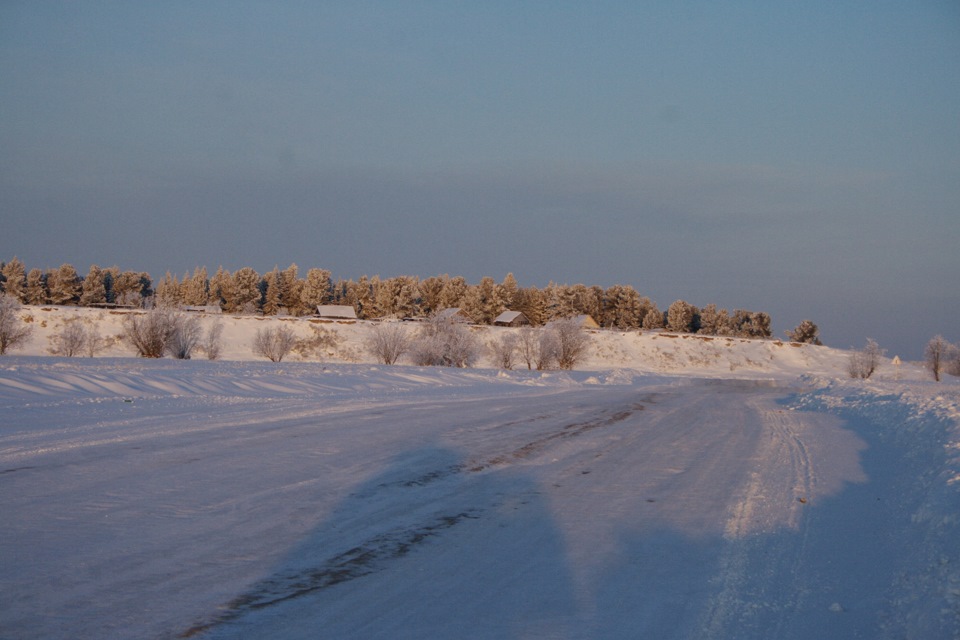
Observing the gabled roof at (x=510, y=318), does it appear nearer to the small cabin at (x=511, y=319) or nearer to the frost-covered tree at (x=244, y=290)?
the small cabin at (x=511, y=319)

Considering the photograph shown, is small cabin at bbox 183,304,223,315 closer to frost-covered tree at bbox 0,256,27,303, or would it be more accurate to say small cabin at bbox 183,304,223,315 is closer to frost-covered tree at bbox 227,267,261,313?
frost-covered tree at bbox 227,267,261,313

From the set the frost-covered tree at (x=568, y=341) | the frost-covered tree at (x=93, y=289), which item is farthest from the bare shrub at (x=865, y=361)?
the frost-covered tree at (x=93, y=289)

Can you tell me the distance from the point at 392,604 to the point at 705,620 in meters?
2.07

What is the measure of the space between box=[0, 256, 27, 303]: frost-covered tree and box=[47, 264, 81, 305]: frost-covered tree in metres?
3.65

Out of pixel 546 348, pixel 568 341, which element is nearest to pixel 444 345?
pixel 546 348

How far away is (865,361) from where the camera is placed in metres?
64.9

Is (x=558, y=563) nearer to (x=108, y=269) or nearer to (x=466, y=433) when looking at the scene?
(x=466, y=433)

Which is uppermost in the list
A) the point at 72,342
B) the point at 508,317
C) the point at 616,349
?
the point at 508,317

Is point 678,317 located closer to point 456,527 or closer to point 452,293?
point 452,293

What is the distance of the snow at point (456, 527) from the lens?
4.80m

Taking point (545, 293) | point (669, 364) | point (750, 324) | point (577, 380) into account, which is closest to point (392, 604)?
point (577, 380)

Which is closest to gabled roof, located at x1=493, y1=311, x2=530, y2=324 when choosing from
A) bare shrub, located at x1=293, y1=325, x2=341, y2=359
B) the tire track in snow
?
bare shrub, located at x1=293, y1=325, x2=341, y2=359

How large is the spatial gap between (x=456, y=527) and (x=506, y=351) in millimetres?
41275

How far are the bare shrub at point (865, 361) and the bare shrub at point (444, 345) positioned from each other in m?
36.7
